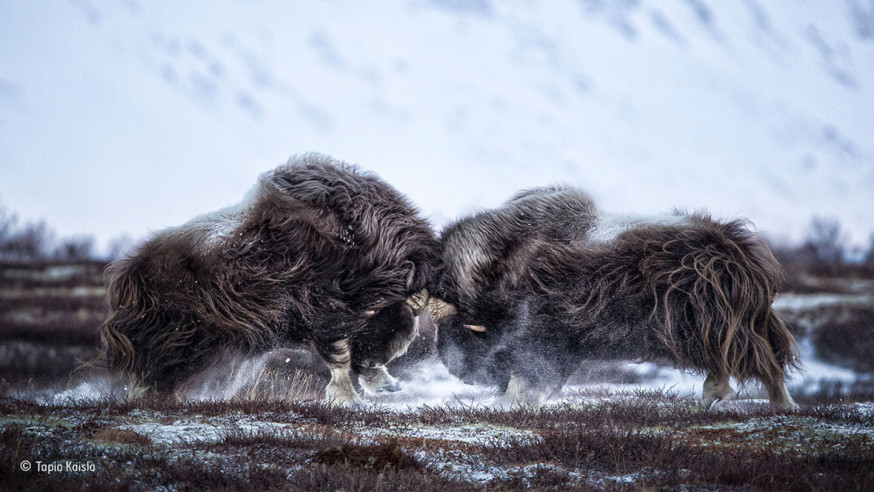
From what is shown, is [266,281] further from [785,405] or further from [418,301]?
[785,405]

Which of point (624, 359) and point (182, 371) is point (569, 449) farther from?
point (182, 371)

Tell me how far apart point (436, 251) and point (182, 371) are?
2.49m

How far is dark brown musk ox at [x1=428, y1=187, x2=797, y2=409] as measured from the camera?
5.55 metres

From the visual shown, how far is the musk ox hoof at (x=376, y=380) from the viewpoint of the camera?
682cm

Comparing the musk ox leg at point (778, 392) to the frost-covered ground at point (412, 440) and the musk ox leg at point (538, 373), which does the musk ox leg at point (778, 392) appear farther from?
the musk ox leg at point (538, 373)

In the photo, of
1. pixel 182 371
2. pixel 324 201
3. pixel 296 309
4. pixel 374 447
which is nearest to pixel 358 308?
pixel 296 309

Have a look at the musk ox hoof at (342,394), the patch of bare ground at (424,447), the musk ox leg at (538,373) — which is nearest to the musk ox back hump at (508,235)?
the musk ox leg at (538,373)

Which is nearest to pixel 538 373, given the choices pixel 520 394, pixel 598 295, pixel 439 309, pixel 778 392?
pixel 520 394

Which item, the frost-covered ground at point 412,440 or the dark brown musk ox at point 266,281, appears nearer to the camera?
the frost-covered ground at point 412,440

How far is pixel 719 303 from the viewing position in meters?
5.52

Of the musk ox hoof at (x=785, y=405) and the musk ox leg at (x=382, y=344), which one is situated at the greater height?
the musk ox leg at (x=382, y=344)

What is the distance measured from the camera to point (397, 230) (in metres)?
6.43

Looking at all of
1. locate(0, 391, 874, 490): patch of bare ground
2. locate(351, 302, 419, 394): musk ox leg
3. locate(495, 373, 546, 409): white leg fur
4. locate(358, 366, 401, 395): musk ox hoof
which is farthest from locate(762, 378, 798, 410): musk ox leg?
locate(358, 366, 401, 395): musk ox hoof

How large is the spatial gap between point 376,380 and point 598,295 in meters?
2.35
